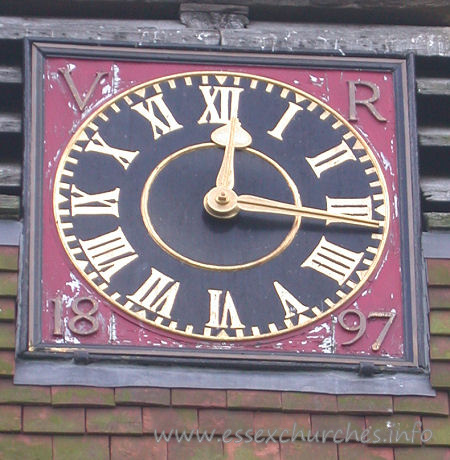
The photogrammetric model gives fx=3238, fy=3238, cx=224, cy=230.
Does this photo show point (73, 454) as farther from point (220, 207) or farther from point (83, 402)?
point (220, 207)

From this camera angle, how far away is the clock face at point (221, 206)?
50.3ft

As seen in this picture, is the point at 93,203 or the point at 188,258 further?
the point at 93,203

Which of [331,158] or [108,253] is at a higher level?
[331,158]

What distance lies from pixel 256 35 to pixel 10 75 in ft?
4.15

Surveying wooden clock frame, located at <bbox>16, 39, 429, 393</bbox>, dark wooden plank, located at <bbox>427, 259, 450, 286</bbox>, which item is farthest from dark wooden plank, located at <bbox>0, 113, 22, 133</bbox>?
dark wooden plank, located at <bbox>427, 259, 450, 286</bbox>

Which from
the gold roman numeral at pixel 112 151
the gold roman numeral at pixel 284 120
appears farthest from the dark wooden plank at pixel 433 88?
the gold roman numeral at pixel 112 151

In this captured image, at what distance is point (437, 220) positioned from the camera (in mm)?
15688

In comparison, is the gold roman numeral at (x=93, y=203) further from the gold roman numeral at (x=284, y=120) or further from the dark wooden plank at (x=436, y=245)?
the dark wooden plank at (x=436, y=245)

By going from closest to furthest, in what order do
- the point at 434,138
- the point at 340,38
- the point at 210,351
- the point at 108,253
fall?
the point at 210,351
the point at 108,253
the point at 434,138
the point at 340,38

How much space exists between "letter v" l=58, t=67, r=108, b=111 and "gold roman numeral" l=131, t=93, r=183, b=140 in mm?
230

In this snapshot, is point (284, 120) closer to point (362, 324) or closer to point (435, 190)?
point (435, 190)

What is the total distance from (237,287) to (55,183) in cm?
102

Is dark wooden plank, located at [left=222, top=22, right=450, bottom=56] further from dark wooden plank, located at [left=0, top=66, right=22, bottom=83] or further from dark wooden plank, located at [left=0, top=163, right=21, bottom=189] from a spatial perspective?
dark wooden plank, located at [left=0, top=163, right=21, bottom=189]

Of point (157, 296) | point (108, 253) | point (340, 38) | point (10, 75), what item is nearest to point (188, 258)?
point (157, 296)
